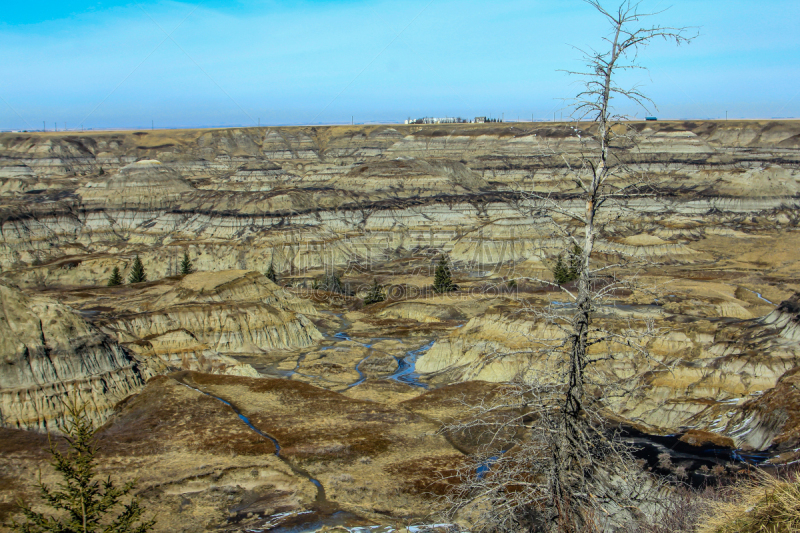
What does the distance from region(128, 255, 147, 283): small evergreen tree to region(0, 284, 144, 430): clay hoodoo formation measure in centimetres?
6679

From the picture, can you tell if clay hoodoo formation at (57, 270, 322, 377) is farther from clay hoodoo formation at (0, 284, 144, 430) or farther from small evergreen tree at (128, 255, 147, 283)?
small evergreen tree at (128, 255, 147, 283)

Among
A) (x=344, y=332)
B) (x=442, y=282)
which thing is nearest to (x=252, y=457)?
(x=344, y=332)

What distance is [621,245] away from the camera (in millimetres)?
107438

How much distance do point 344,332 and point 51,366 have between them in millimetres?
42995

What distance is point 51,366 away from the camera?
32.0 m

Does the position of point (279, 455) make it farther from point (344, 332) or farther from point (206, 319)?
point (344, 332)

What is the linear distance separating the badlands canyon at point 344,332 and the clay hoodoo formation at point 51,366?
106 mm

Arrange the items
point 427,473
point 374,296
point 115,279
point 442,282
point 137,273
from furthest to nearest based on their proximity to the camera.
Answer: point 137,273 → point 115,279 → point 442,282 → point 374,296 → point 427,473

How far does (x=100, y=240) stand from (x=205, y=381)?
110 meters

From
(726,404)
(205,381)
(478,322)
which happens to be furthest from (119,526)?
(478,322)

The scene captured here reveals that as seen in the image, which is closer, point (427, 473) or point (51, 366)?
point (427, 473)

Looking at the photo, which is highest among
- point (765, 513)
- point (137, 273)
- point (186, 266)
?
point (765, 513)

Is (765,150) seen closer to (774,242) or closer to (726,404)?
(774,242)

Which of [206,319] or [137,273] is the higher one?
[206,319]
